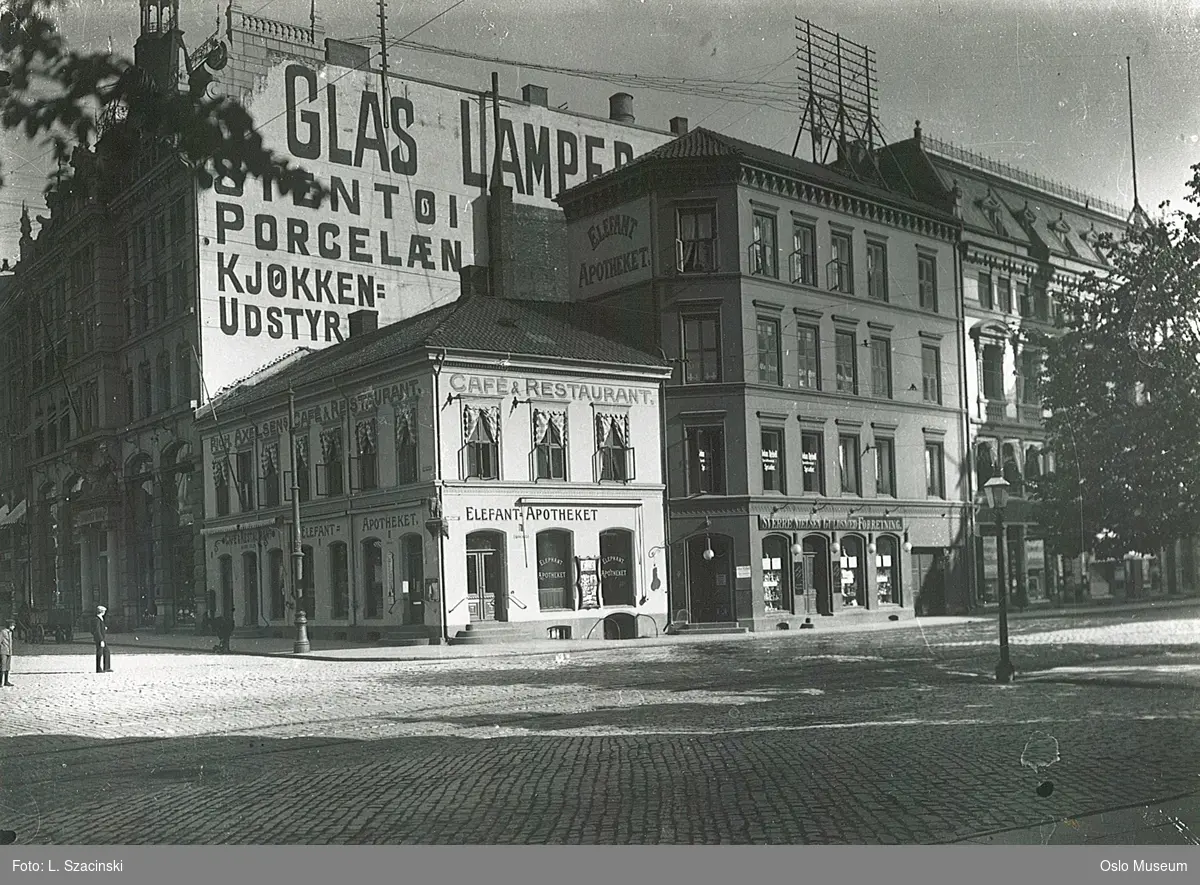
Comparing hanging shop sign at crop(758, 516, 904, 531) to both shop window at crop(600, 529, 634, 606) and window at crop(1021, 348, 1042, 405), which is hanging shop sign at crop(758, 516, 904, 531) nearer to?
shop window at crop(600, 529, 634, 606)

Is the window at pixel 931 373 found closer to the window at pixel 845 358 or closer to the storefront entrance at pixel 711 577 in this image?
the window at pixel 845 358

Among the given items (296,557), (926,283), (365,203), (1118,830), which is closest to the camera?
(1118,830)

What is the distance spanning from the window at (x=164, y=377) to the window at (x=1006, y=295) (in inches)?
998

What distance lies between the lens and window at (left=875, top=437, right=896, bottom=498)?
1310 inches

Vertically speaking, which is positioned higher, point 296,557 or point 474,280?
point 474,280

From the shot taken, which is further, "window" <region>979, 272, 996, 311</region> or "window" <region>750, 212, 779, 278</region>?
"window" <region>979, 272, 996, 311</region>

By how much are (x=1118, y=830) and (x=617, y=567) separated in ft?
78.5

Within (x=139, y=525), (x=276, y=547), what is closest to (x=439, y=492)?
(x=276, y=547)

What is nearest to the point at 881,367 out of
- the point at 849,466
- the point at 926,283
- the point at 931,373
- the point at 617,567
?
the point at 931,373

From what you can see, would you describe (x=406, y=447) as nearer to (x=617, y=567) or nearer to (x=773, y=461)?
(x=617, y=567)

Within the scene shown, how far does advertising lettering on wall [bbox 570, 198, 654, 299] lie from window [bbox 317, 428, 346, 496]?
10.6m

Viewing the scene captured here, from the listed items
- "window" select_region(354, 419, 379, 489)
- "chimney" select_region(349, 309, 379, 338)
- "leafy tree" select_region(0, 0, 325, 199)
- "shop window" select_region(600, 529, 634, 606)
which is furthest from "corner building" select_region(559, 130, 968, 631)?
"leafy tree" select_region(0, 0, 325, 199)

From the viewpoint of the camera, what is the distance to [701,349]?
33969 mm

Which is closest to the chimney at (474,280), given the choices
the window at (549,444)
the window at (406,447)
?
the window at (549,444)
